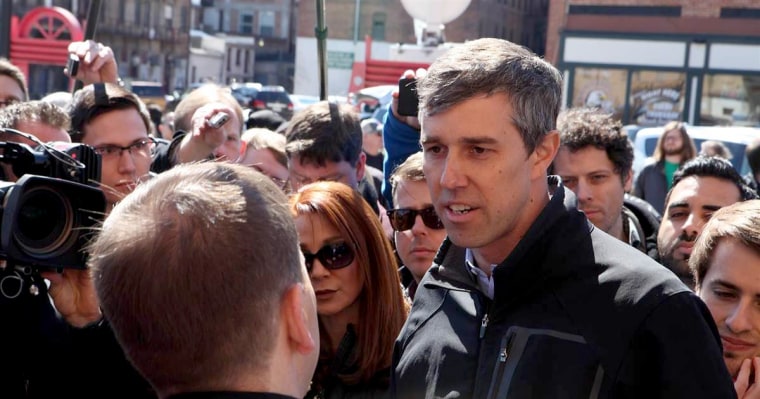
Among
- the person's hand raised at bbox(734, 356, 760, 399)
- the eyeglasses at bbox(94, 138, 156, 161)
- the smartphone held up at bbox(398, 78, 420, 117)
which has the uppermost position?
the smartphone held up at bbox(398, 78, 420, 117)

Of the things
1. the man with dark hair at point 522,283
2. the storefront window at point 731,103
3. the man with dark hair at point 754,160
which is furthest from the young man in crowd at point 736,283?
the storefront window at point 731,103

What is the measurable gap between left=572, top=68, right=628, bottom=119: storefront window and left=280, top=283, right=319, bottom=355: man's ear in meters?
26.2

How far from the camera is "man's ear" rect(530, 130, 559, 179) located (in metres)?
2.51

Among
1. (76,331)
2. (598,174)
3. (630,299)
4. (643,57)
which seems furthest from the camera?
(643,57)

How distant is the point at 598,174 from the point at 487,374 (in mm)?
2325

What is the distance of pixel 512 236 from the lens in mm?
2508

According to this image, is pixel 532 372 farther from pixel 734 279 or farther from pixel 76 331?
pixel 76 331

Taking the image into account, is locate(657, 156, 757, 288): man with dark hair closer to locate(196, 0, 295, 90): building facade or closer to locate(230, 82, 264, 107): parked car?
locate(230, 82, 264, 107): parked car

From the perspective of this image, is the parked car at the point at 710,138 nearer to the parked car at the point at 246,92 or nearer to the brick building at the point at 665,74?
the brick building at the point at 665,74

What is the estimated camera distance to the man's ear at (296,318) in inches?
74.4

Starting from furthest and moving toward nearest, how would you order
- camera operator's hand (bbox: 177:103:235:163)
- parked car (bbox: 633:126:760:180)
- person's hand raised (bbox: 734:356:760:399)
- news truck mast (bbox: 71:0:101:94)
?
parked car (bbox: 633:126:760:180) → news truck mast (bbox: 71:0:101:94) → camera operator's hand (bbox: 177:103:235:163) → person's hand raised (bbox: 734:356:760:399)

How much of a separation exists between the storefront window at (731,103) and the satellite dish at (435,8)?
2300cm

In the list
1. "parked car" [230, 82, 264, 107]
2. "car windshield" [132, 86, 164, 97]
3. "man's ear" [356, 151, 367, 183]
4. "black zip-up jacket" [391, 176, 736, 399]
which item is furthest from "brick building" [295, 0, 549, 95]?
"black zip-up jacket" [391, 176, 736, 399]

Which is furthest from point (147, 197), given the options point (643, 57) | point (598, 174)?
point (643, 57)
